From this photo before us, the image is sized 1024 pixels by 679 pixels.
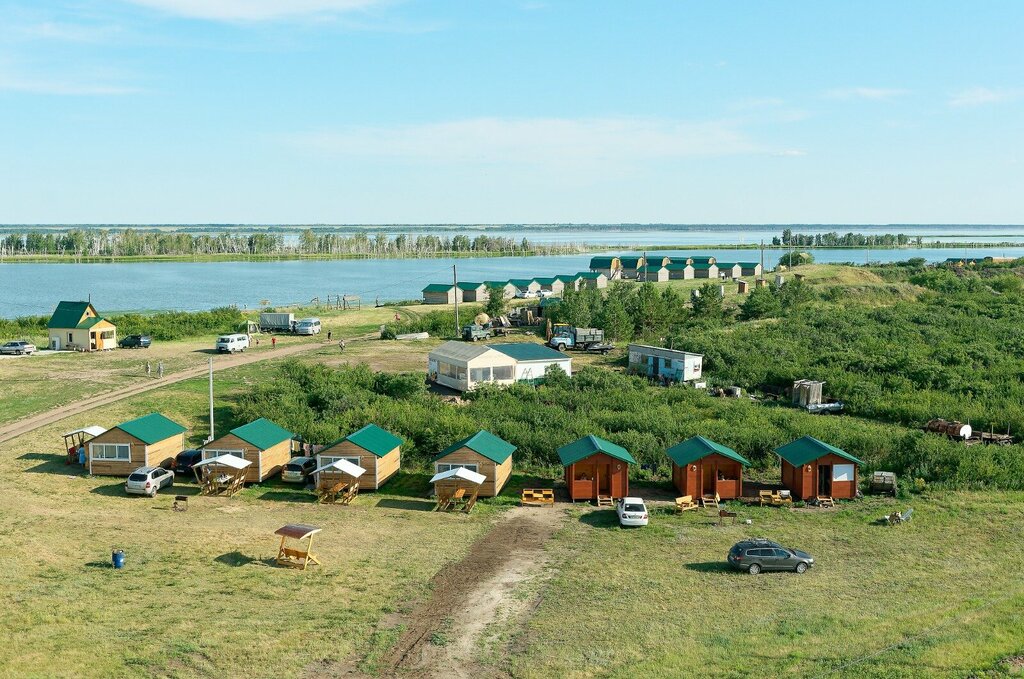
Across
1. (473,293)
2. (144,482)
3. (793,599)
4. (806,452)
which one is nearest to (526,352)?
(806,452)

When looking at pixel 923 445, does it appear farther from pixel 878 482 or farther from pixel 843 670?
pixel 843 670

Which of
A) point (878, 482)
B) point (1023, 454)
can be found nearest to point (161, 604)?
point (878, 482)

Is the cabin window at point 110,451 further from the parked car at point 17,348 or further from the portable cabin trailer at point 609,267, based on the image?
the portable cabin trailer at point 609,267

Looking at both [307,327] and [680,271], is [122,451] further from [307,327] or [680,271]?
[680,271]

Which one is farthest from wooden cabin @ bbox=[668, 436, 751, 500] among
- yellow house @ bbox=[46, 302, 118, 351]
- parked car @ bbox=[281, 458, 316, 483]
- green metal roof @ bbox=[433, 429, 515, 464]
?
yellow house @ bbox=[46, 302, 118, 351]

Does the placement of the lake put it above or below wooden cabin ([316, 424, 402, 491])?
above

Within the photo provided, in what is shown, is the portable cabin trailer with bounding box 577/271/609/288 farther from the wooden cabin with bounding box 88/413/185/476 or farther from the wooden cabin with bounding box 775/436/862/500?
the wooden cabin with bounding box 88/413/185/476

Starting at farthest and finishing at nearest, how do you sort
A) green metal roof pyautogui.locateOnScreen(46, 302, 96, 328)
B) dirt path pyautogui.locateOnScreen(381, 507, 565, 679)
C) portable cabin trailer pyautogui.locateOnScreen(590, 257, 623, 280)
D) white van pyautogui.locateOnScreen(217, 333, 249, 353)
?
portable cabin trailer pyautogui.locateOnScreen(590, 257, 623, 280) < white van pyautogui.locateOnScreen(217, 333, 249, 353) < green metal roof pyautogui.locateOnScreen(46, 302, 96, 328) < dirt path pyautogui.locateOnScreen(381, 507, 565, 679)
